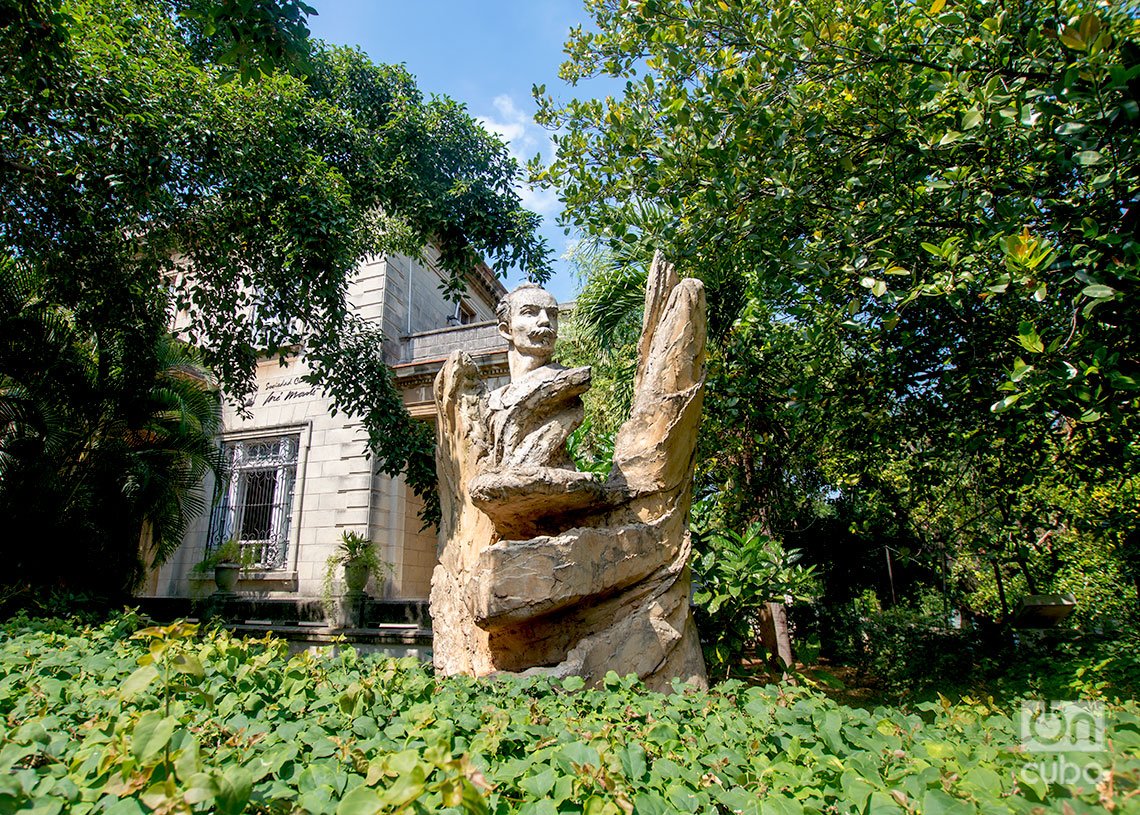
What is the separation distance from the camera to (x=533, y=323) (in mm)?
4258

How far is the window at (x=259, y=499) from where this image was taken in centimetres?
1182

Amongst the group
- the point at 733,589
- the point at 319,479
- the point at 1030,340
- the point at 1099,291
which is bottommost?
the point at 733,589

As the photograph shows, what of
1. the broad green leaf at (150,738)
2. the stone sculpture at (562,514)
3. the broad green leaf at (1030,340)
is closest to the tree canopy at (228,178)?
the stone sculpture at (562,514)

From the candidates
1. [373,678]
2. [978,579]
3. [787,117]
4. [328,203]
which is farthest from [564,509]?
[978,579]

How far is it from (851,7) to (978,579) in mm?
A: 10088

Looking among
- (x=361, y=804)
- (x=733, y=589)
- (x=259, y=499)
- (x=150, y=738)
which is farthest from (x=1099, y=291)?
(x=259, y=499)

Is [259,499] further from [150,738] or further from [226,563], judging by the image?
[150,738]

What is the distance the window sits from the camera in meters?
11.8

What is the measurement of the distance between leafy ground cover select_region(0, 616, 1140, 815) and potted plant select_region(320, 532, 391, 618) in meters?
7.82

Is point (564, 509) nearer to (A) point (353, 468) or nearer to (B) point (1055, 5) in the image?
(B) point (1055, 5)

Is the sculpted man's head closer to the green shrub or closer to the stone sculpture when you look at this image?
the stone sculpture

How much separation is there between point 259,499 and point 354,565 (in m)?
3.73

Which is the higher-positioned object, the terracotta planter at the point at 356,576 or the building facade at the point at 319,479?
the building facade at the point at 319,479

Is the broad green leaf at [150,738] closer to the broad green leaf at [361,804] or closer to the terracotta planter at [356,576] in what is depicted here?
the broad green leaf at [361,804]
